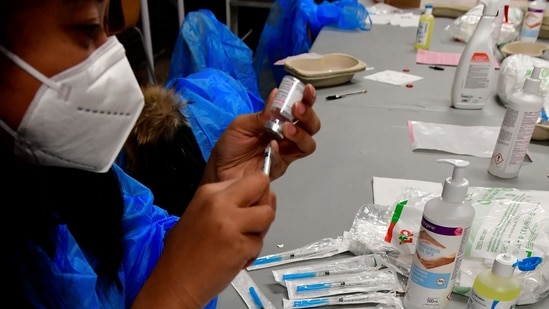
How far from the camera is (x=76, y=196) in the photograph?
74 cm

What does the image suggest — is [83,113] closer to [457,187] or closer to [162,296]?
[162,296]

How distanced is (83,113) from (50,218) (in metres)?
0.14

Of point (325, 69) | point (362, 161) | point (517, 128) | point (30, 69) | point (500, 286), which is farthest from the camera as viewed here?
point (325, 69)

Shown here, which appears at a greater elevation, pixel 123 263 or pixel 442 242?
pixel 442 242

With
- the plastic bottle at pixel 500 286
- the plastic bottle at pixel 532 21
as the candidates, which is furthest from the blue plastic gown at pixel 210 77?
the plastic bottle at pixel 532 21

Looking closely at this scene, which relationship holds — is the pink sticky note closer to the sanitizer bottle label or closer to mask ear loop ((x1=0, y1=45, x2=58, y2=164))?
the sanitizer bottle label

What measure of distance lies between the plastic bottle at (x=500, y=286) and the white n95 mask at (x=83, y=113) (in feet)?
1.66

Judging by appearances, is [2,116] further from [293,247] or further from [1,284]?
[293,247]

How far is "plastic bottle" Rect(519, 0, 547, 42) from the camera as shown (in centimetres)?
197

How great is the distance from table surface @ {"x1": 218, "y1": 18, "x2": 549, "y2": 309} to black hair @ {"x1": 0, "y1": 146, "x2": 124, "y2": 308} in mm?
196

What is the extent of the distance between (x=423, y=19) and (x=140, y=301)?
1.67 meters

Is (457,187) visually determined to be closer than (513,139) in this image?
Yes

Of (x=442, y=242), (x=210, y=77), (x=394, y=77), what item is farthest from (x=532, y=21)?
(x=442, y=242)

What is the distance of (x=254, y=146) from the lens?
35.6 inches
